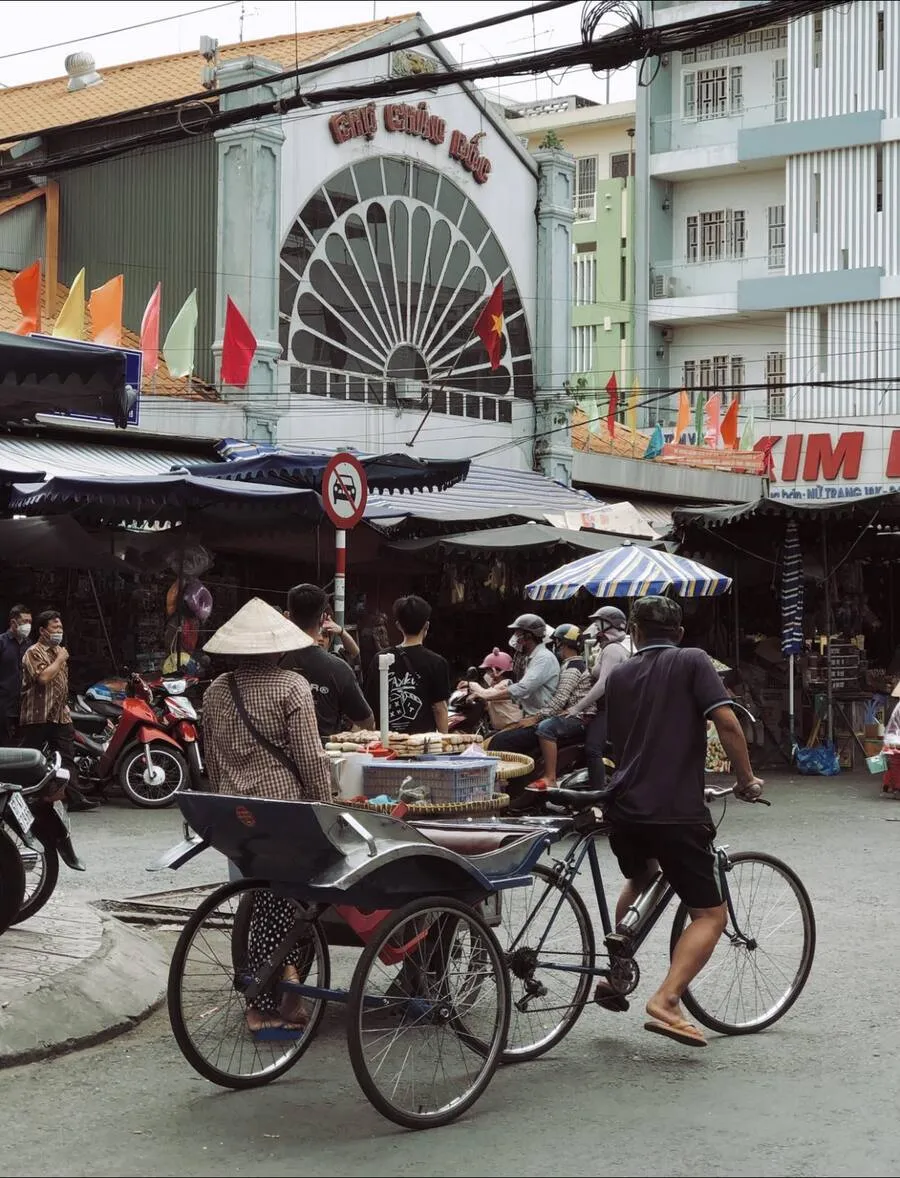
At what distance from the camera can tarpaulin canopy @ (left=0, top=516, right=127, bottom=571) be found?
1705 centimetres

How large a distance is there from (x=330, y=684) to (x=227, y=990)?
2392 millimetres

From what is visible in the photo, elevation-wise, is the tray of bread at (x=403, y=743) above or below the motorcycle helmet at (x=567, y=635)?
below

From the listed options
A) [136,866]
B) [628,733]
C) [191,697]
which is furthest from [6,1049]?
[191,697]

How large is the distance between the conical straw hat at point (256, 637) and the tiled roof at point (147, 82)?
20.1 meters

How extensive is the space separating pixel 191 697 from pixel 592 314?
35.5m

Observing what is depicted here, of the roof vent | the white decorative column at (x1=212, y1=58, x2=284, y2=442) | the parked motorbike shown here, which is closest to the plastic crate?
the parked motorbike

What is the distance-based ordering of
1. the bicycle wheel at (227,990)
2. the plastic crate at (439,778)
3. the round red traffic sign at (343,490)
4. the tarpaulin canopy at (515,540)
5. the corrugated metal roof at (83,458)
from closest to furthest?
the bicycle wheel at (227,990) → the plastic crate at (439,778) → the round red traffic sign at (343,490) → the corrugated metal roof at (83,458) → the tarpaulin canopy at (515,540)

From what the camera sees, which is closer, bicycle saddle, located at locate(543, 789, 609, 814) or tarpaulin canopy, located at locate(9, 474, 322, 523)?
bicycle saddle, located at locate(543, 789, 609, 814)

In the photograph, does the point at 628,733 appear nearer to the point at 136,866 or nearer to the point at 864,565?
the point at 136,866

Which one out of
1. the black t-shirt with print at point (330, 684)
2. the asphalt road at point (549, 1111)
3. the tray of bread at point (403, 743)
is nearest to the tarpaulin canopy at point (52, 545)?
the tray of bread at point (403, 743)

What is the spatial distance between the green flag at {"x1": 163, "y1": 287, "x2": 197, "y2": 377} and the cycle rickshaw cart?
674 inches

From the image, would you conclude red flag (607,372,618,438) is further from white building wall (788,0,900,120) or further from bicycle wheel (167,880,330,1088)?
bicycle wheel (167,880,330,1088)

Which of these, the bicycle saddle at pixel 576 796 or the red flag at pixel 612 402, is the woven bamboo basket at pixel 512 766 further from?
the red flag at pixel 612 402

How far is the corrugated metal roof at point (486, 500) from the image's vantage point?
20000mm
